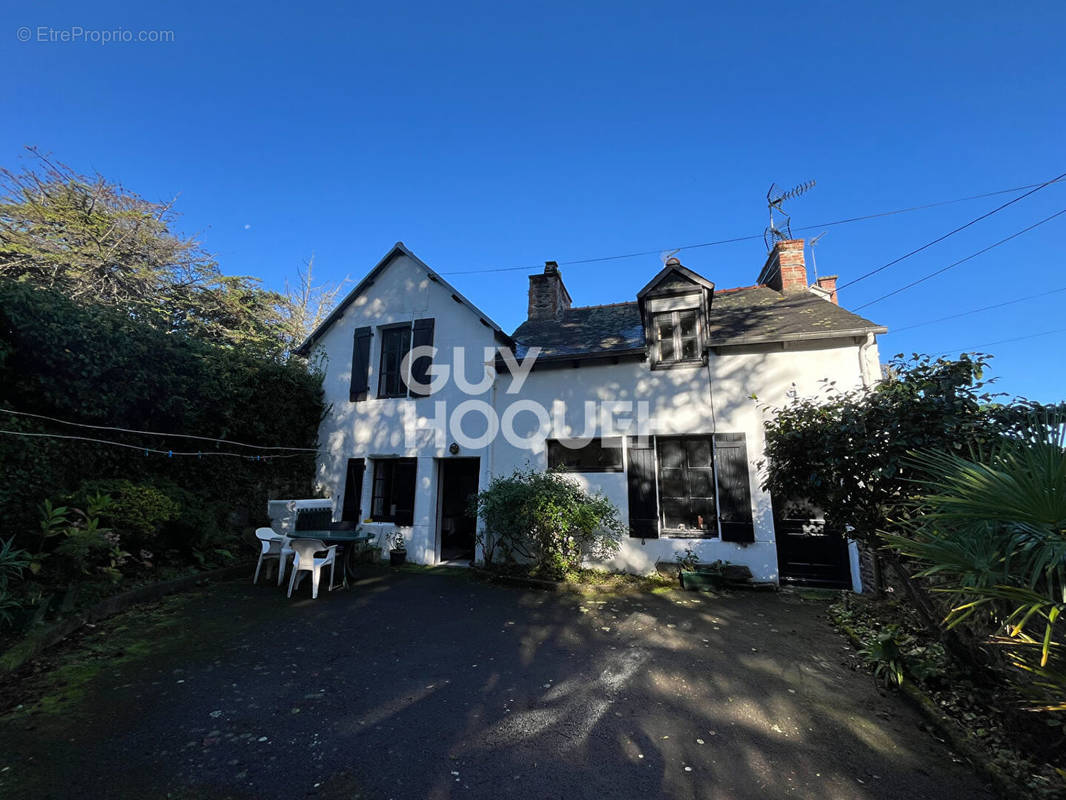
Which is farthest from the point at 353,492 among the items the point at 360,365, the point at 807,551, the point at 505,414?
the point at 807,551

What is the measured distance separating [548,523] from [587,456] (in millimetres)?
1861

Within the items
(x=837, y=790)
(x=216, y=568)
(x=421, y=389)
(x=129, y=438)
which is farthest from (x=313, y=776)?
(x=421, y=389)

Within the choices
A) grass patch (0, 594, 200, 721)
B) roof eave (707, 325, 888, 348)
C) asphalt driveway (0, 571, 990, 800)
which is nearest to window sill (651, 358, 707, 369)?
roof eave (707, 325, 888, 348)

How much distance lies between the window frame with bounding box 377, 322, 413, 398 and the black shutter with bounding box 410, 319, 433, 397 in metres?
0.16

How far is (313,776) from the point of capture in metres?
2.67

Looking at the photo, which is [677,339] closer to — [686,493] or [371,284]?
[686,493]

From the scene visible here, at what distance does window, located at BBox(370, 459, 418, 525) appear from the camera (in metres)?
9.73

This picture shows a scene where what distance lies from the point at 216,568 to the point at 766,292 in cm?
1351

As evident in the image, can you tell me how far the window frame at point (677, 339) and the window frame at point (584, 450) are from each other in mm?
1906

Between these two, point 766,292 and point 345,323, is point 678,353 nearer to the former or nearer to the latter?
point 766,292

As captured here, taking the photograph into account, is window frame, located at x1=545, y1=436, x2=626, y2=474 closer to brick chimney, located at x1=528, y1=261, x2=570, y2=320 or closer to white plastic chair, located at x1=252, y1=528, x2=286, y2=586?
brick chimney, located at x1=528, y1=261, x2=570, y2=320

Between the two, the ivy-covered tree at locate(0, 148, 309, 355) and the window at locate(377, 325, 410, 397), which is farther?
the ivy-covered tree at locate(0, 148, 309, 355)

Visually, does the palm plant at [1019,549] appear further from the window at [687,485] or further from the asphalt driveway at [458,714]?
the window at [687,485]

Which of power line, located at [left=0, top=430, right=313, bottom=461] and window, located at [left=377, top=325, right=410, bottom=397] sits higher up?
window, located at [left=377, top=325, right=410, bottom=397]
